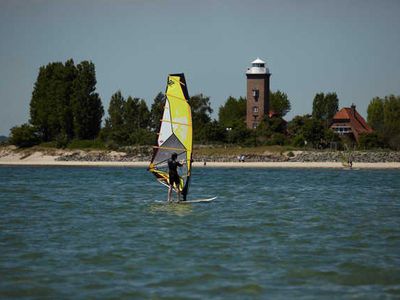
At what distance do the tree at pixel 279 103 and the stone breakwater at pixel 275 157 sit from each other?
130ft

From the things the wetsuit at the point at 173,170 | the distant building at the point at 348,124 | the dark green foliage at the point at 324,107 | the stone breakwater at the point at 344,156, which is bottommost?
the wetsuit at the point at 173,170

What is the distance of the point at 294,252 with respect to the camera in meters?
16.4

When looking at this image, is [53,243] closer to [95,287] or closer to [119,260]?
[119,260]

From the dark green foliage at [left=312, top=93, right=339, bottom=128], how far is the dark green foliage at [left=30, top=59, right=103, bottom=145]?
36.4 meters

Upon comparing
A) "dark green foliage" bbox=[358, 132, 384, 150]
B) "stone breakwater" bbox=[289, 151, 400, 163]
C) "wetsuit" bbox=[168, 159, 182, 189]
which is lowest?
"wetsuit" bbox=[168, 159, 182, 189]

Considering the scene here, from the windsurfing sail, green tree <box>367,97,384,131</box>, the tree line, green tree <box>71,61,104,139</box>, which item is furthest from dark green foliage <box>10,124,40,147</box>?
the windsurfing sail

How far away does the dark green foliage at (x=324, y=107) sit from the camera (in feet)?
359

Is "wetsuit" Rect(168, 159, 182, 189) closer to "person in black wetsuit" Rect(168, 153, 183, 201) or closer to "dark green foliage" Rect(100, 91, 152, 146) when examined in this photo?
"person in black wetsuit" Rect(168, 153, 183, 201)

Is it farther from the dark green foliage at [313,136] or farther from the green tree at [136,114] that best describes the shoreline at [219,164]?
the green tree at [136,114]

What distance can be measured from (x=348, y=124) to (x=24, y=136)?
1617 inches

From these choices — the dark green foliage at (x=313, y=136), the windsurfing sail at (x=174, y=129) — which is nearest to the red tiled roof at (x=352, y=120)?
the dark green foliage at (x=313, y=136)

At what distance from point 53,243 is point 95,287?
515cm

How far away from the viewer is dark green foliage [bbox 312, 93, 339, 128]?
110 meters

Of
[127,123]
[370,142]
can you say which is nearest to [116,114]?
[127,123]
